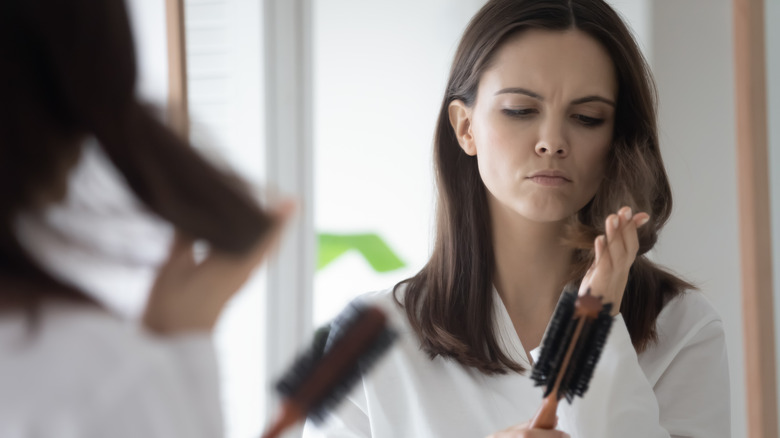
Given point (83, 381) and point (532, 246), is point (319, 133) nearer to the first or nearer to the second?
point (532, 246)

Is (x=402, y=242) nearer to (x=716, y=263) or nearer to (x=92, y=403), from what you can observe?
(x=716, y=263)

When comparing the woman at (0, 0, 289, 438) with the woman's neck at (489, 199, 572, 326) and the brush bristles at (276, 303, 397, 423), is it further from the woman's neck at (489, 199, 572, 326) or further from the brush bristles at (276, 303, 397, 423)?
the woman's neck at (489, 199, 572, 326)

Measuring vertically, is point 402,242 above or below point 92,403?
below

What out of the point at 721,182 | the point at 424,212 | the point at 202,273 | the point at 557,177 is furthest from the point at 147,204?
the point at 424,212

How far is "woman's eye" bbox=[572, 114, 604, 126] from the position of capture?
0.94 meters

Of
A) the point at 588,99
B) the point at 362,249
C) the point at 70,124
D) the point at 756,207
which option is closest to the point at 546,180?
the point at 588,99

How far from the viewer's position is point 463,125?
1034 mm

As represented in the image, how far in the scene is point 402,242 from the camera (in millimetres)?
1776

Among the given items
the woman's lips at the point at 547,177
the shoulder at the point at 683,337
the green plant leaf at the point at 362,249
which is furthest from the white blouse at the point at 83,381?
the green plant leaf at the point at 362,249

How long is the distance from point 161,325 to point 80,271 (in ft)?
0.16

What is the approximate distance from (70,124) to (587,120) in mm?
711

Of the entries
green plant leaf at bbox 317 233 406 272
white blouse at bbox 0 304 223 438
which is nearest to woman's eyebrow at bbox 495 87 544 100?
white blouse at bbox 0 304 223 438

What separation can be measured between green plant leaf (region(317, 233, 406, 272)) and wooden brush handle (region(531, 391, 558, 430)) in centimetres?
115

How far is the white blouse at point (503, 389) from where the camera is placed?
0.94 m
